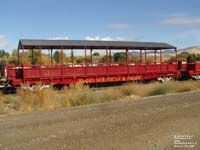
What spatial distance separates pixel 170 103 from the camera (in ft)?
45.2

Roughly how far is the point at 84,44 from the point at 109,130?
66.6ft

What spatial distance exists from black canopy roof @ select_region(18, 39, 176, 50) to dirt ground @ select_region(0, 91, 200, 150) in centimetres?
1503

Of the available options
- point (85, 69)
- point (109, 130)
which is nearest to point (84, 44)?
point (85, 69)

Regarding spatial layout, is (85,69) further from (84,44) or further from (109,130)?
(109,130)

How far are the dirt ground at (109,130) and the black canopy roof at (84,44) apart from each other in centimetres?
1503

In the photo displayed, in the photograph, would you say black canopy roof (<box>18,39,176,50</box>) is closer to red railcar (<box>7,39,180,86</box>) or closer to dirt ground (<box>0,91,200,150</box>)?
red railcar (<box>7,39,180,86</box>)

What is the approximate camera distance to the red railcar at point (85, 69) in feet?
83.5

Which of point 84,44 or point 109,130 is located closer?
point 109,130

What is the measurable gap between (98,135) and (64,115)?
12.2 feet

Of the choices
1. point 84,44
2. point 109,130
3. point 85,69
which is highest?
point 84,44

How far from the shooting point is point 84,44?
28.8m

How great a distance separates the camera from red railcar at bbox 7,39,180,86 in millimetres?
25438

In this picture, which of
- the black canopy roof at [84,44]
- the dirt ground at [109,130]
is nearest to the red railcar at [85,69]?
the black canopy roof at [84,44]

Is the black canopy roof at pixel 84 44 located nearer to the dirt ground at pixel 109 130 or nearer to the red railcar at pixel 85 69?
the red railcar at pixel 85 69
